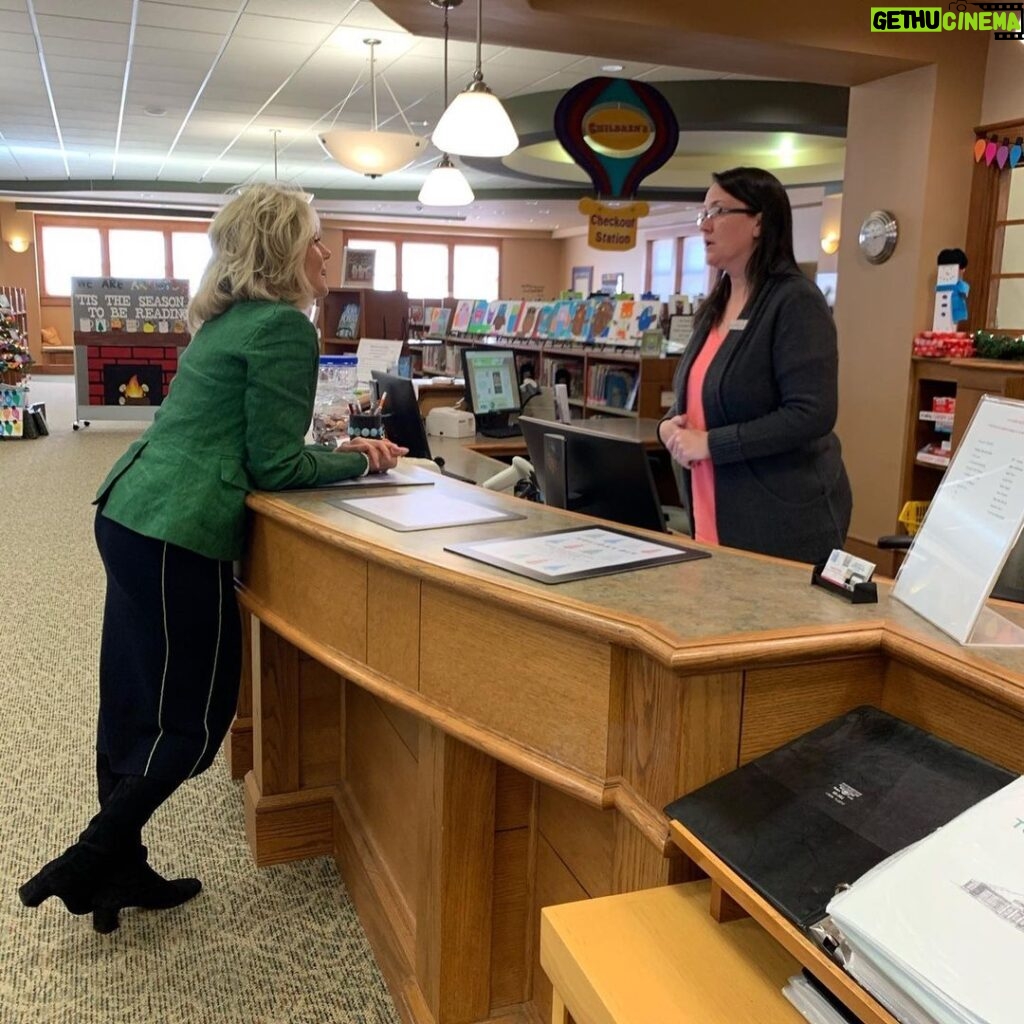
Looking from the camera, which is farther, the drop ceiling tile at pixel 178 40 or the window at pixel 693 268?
the window at pixel 693 268

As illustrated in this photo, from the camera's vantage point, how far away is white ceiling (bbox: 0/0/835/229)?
20.5ft

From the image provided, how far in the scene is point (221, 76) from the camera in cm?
787

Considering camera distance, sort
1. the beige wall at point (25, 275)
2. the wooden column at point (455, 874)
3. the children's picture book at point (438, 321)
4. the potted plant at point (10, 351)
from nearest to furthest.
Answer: the wooden column at point (455, 874)
the children's picture book at point (438, 321)
the potted plant at point (10, 351)
the beige wall at point (25, 275)

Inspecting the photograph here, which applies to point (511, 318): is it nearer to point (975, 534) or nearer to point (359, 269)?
point (359, 269)

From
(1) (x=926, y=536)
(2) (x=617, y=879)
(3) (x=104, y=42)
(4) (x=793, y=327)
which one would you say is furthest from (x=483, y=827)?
(3) (x=104, y=42)

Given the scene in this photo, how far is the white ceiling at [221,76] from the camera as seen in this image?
6262 millimetres

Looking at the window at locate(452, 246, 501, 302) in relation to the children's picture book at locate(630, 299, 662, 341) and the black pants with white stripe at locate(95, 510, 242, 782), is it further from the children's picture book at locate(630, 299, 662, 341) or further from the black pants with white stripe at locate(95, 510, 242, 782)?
the black pants with white stripe at locate(95, 510, 242, 782)

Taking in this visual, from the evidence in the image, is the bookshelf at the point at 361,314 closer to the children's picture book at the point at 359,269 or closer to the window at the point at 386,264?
the children's picture book at the point at 359,269

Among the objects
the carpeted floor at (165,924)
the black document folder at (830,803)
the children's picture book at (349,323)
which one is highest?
the children's picture book at (349,323)

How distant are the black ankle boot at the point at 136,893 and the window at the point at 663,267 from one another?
50.7 ft

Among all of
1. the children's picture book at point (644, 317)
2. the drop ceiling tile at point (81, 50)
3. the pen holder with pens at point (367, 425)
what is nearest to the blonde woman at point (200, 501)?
the pen holder with pens at point (367, 425)

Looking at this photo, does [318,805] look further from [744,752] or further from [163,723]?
[744,752]

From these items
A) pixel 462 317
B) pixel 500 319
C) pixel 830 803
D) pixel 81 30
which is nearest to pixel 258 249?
pixel 830 803

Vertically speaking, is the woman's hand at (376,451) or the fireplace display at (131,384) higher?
the woman's hand at (376,451)
